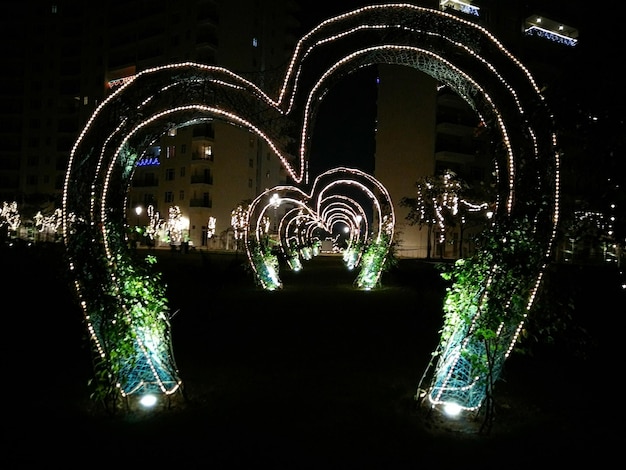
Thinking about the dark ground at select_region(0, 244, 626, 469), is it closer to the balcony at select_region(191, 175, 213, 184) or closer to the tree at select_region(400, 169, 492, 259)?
the tree at select_region(400, 169, 492, 259)

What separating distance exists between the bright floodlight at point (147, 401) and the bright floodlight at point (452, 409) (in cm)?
265

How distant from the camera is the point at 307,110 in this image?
581cm

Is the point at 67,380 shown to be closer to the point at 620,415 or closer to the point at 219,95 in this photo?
the point at 219,95

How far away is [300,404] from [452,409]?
4.52ft

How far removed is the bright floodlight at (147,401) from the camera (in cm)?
491

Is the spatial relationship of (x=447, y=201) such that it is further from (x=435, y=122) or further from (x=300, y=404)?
(x=300, y=404)

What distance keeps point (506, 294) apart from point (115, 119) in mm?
3989

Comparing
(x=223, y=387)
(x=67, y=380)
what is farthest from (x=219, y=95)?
(x=67, y=380)

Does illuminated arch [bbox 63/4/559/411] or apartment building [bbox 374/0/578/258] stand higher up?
apartment building [bbox 374/0/578/258]

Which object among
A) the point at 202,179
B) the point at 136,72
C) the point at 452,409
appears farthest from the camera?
the point at 136,72

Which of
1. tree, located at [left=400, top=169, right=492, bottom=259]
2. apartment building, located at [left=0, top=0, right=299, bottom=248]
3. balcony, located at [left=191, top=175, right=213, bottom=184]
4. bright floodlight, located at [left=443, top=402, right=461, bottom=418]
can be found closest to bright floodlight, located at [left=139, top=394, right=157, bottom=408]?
bright floodlight, located at [left=443, top=402, right=461, bottom=418]

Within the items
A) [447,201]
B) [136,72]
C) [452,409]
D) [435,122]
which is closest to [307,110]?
[452,409]

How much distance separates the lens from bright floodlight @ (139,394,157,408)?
193 inches

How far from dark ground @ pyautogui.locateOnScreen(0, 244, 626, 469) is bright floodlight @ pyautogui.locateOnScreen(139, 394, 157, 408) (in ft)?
0.48
